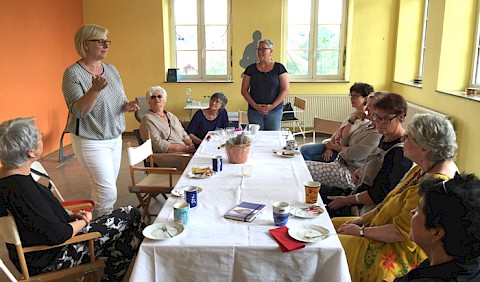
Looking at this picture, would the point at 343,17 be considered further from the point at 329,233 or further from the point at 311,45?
the point at 329,233

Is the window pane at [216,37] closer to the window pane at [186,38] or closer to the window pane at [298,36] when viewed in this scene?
the window pane at [186,38]

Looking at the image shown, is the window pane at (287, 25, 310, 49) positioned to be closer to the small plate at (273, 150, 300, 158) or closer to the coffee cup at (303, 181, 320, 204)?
the small plate at (273, 150, 300, 158)

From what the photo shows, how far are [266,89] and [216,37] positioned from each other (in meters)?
2.98

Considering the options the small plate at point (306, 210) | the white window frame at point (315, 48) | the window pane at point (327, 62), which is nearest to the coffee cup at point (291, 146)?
the small plate at point (306, 210)

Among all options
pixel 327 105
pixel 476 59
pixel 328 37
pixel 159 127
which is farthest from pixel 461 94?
pixel 159 127

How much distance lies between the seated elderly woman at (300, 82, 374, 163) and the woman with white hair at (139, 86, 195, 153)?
1155mm

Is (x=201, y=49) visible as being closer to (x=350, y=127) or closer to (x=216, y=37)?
(x=216, y=37)

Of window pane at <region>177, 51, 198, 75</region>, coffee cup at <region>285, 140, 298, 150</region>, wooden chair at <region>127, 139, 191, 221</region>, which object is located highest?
window pane at <region>177, 51, 198, 75</region>

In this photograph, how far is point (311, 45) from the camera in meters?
6.79

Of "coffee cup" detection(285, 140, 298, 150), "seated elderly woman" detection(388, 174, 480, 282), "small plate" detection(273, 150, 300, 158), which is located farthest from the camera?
"coffee cup" detection(285, 140, 298, 150)

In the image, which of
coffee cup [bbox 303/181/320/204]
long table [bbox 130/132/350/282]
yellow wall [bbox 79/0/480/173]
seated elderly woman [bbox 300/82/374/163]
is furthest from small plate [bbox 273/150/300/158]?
yellow wall [bbox 79/0/480/173]

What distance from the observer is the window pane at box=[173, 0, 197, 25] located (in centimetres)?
674

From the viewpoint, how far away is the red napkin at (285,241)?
4.96 ft

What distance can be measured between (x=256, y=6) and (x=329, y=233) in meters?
5.44
